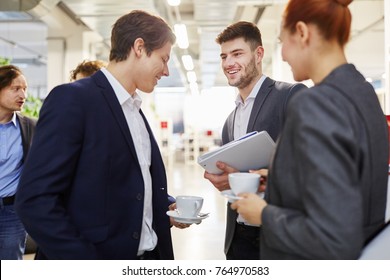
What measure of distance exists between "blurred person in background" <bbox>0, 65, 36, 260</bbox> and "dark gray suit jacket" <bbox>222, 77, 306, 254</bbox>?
5.00 ft

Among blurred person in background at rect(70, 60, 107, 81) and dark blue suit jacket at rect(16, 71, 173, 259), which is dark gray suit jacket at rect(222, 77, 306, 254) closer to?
dark blue suit jacket at rect(16, 71, 173, 259)

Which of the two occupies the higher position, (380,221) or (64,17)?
(64,17)

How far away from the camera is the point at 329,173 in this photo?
2.78ft

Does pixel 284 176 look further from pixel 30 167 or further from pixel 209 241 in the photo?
pixel 209 241

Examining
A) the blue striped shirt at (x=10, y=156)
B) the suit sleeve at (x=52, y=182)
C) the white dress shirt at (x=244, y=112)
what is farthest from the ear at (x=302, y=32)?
the blue striped shirt at (x=10, y=156)

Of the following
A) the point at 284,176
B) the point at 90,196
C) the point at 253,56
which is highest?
the point at 253,56

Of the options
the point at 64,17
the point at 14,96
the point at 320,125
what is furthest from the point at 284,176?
the point at 64,17

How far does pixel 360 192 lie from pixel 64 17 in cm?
839

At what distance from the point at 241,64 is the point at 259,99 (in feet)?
0.76

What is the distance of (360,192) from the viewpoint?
889 mm

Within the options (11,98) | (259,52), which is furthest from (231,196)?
(11,98)

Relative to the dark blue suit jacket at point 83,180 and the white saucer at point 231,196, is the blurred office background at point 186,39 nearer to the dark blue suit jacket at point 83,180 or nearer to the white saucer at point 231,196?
the white saucer at point 231,196

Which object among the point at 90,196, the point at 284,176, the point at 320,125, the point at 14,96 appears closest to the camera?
the point at 320,125

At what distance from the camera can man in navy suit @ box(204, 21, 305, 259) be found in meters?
1.92
